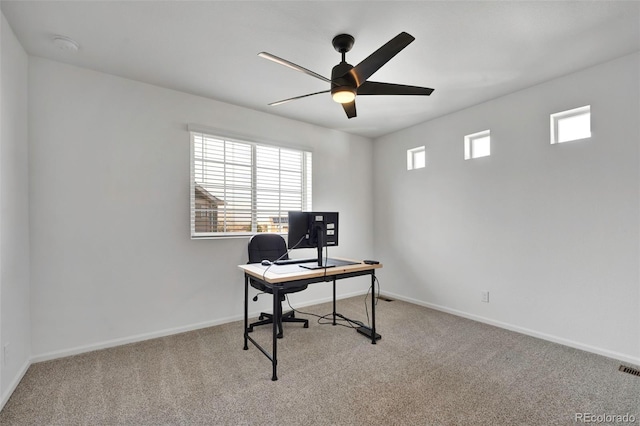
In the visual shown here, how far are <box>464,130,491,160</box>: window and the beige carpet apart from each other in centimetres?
213

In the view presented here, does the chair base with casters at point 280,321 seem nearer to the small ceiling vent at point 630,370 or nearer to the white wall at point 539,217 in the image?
the white wall at point 539,217

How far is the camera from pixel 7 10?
1904mm

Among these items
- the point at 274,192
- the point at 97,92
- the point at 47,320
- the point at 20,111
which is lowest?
the point at 47,320

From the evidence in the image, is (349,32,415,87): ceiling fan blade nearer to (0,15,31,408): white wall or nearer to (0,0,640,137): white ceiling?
(0,0,640,137): white ceiling

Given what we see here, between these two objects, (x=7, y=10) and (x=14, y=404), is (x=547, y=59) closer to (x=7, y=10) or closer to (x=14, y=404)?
(x=7, y=10)

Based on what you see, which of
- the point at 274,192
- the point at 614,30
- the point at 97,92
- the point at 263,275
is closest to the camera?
the point at 614,30

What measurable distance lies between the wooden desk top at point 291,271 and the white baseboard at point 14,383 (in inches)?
68.1

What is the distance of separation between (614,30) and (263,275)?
10.7 ft

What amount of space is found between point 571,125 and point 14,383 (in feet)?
17.1

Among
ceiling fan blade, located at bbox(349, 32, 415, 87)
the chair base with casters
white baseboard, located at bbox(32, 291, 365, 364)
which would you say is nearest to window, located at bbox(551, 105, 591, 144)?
ceiling fan blade, located at bbox(349, 32, 415, 87)

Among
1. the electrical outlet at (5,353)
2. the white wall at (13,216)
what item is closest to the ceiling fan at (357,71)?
the white wall at (13,216)

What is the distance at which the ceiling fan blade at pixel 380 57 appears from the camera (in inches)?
65.4

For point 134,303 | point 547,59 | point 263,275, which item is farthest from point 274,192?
point 547,59

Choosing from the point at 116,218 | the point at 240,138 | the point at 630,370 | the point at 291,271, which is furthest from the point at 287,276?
the point at 630,370
